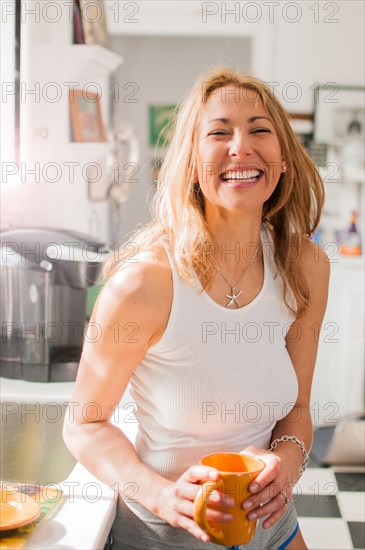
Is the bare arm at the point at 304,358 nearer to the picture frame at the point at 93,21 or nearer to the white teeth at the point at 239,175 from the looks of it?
the white teeth at the point at 239,175

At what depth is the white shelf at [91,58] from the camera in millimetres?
2498

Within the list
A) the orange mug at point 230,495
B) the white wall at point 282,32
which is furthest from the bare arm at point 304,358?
the white wall at point 282,32

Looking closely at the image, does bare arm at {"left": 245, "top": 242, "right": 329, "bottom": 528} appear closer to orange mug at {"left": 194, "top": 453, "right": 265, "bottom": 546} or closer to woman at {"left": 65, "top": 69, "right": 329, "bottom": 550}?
woman at {"left": 65, "top": 69, "right": 329, "bottom": 550}

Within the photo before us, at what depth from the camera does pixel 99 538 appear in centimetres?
96

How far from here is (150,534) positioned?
112 cm

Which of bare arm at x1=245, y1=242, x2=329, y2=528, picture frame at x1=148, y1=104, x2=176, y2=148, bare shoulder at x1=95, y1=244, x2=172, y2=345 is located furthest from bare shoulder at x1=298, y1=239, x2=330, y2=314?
picture frame at x1=148, y1=104, x2=176, y2=148

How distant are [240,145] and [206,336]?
310mm

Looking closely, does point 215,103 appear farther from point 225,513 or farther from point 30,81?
point 30,81

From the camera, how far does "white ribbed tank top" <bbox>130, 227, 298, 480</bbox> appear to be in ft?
3.64

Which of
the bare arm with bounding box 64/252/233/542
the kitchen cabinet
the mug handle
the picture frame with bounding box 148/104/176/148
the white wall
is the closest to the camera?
the mug handle

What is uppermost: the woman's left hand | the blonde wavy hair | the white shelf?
the white shelf

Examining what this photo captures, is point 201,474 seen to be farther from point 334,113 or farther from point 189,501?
point 334,113

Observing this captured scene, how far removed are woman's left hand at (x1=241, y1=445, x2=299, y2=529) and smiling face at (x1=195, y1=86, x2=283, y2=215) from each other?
1.30 ft

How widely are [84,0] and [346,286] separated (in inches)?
67.3
